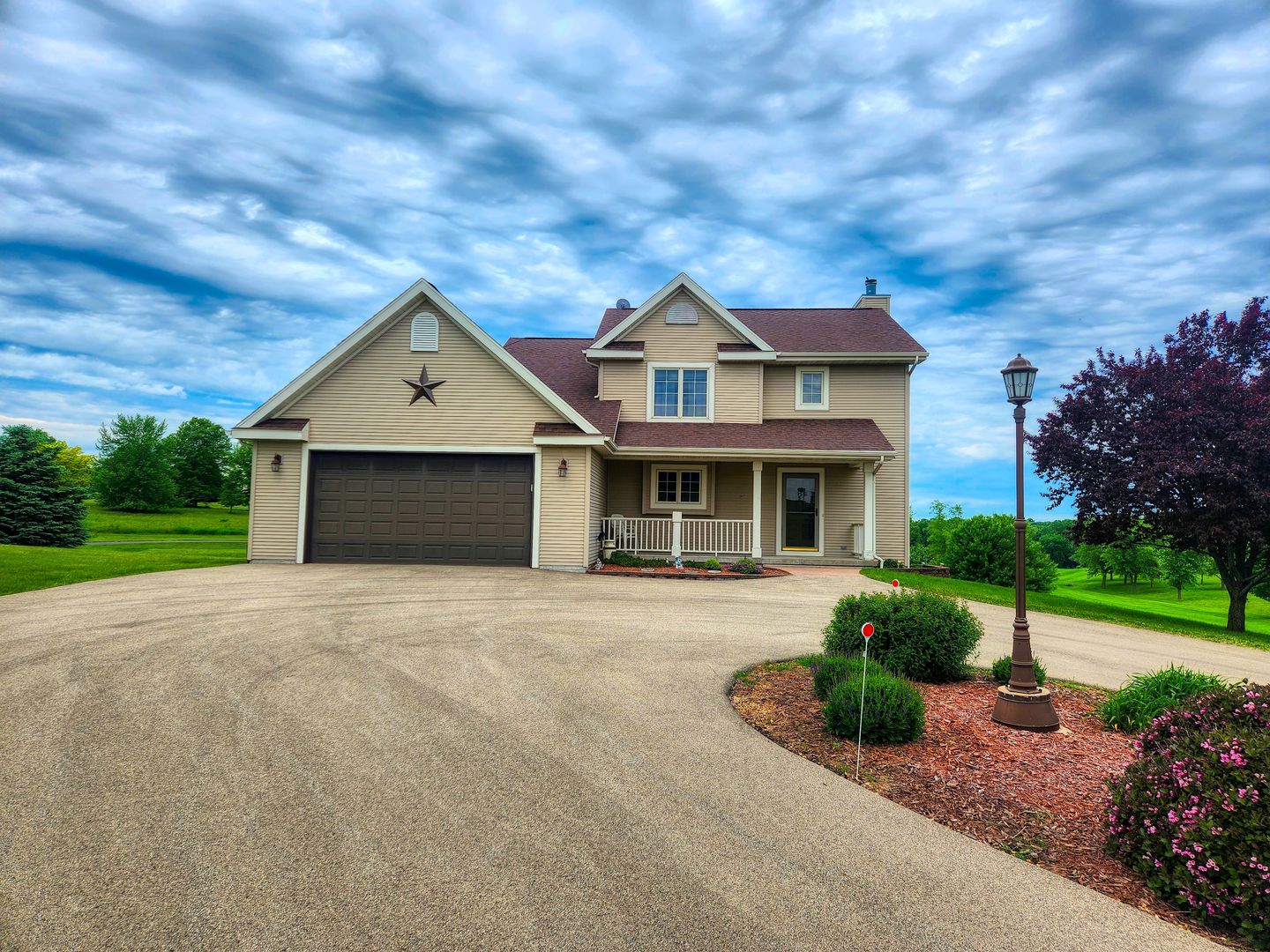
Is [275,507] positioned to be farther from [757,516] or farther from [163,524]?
[163,524]

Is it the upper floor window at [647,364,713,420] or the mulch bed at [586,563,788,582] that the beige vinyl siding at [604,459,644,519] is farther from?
the mulch bed at [586,563,788,582]

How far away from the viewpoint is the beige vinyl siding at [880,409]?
1920 cm

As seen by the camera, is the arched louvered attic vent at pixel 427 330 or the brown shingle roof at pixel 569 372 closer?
the arched louvered attic vent at pixel 427 330

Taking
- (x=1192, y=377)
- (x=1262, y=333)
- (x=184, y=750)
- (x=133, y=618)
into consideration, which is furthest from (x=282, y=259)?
(x=1262, y=333)

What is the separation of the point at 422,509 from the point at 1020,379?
42.5ft

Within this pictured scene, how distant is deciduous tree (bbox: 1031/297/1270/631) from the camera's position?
13.0m

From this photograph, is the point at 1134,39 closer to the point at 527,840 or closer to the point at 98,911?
the point at 527,840

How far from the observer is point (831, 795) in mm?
4035

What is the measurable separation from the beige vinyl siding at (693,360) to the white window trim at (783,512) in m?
1.82

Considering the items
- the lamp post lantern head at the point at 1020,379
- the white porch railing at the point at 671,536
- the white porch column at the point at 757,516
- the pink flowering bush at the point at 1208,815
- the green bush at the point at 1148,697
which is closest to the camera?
the pink flowering bush at the point at 1208,815

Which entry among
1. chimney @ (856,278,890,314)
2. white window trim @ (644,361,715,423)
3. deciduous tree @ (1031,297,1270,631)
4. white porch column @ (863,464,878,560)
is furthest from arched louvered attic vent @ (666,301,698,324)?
deciduous tree @ (1031,297,1270,631)

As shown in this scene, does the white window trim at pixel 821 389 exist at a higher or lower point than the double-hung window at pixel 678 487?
higher

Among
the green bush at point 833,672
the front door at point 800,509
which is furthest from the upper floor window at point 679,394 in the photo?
the green bush at point 833,672

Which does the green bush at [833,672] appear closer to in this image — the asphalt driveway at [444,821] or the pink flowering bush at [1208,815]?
the asphalt driveway at [444,821]
